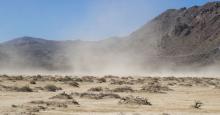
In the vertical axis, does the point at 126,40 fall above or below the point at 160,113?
above

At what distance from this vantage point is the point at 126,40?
18662 centimetres

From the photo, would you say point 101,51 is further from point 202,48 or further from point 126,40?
point 202,48

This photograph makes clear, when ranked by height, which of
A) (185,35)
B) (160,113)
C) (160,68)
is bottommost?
(160,113)

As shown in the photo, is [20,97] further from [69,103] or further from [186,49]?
[186,49]

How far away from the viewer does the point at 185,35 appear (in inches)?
6009

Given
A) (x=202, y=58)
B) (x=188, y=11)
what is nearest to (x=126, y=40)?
(x=188, y=11)

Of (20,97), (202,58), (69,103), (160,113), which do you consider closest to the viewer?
(160,113)

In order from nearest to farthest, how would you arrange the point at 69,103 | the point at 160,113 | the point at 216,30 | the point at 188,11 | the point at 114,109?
the point at 160,113 → the point at 114,109 → the point at 69,103 → the point at 216,30 → the point at 188,11

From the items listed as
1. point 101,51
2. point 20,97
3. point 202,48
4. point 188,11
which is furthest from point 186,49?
point 20,97

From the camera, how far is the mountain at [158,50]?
14062cm

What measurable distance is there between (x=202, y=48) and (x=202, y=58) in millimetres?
6885

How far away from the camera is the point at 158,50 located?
522ft

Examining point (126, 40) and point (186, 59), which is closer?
point (186, 59)

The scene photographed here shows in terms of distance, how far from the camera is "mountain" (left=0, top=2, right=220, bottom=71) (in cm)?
14062
